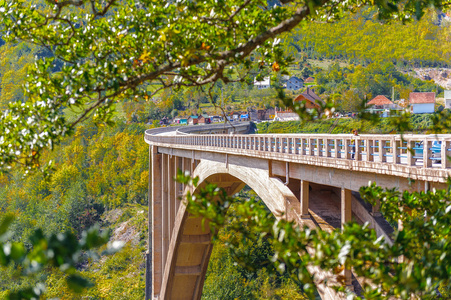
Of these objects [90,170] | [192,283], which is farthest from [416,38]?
[192,283]

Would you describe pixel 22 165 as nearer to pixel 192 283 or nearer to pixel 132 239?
pixel 192 283

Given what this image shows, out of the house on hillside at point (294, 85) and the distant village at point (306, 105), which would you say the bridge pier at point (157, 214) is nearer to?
the distant village at point (306, 105)

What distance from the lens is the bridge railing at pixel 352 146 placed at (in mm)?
9469

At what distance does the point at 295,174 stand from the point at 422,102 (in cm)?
4121

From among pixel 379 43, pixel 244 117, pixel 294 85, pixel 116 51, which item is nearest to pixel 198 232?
pixel 116 51

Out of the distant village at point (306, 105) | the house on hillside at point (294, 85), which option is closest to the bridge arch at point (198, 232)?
the distant village at point (306, 105)

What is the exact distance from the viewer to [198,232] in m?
31.4

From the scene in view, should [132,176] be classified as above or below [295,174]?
below

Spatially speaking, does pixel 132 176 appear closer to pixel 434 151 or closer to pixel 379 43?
pixel 434 151

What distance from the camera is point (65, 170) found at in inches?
3145

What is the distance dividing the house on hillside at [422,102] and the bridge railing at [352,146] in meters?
31.6

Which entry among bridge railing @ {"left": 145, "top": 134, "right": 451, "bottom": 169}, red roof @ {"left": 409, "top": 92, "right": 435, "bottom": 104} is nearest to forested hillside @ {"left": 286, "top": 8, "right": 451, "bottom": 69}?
red roof @ {"left": 409, "top": 92, "right": 435, "bottom": 104}

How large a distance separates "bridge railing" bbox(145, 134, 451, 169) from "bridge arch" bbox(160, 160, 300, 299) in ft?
3.47

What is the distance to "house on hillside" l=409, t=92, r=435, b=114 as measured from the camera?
2014 inches
